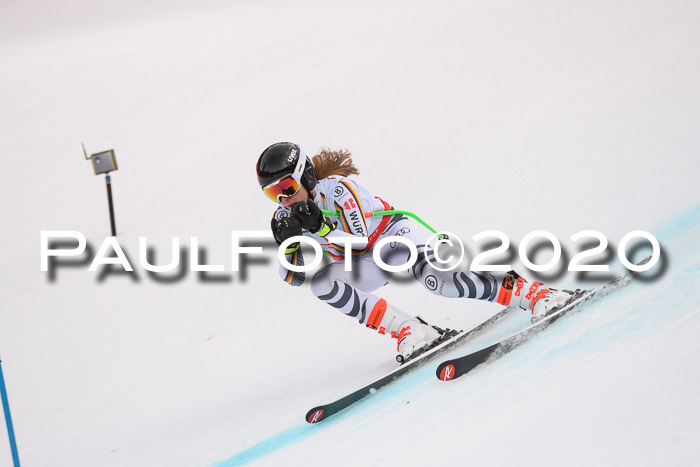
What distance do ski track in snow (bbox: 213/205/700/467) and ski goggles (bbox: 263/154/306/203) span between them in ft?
3.53

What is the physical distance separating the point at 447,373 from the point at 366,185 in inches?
140

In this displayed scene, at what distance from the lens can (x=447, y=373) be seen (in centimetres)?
331

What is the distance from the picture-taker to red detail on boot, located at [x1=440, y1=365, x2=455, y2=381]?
3299mm

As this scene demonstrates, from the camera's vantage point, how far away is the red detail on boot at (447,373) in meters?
3.30

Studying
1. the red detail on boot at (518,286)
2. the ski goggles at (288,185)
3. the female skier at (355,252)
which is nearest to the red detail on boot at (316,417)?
the female skier at (355,252)

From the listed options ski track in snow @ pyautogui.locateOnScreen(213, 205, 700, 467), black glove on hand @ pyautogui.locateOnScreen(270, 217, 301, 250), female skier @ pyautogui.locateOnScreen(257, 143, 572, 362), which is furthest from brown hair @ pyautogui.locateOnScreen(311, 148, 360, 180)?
ski track in snow @ pyautogui.locateOnScreen(213, 205, 700, 467)

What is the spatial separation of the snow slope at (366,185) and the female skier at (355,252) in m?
0.33

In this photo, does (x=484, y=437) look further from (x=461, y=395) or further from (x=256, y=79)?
(x=256, y=79)

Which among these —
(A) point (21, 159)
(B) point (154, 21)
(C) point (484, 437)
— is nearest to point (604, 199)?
(C) point (484, 437)

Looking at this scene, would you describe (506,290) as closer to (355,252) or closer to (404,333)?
(404,333)

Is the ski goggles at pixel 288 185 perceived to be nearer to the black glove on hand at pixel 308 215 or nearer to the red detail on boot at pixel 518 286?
the black glove on hand at pixel 308 215

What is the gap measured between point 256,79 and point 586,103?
4508 mm

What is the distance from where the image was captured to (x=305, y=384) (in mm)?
4074

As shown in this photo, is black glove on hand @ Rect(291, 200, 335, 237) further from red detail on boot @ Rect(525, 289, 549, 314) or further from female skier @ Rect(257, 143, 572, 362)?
red detail on boot @ Rect(525, 289, 549, 314)
